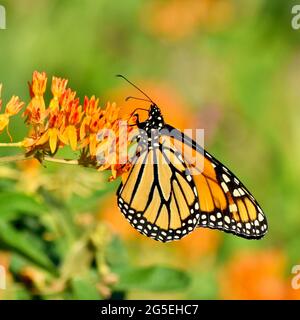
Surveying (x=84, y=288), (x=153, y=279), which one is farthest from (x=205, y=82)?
(x=84, y=288)

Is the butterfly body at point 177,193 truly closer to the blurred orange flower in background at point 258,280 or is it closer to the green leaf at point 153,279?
the green leaf at point 153,279

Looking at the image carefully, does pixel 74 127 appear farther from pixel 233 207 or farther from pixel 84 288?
pixel 233 207

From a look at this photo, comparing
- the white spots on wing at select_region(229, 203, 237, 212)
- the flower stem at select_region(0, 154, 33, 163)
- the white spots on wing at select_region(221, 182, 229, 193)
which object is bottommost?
the white spots on wing at select_region(229, 203, 237, 212)

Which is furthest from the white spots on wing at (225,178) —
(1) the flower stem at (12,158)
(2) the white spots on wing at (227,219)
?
(1) the flower stem at (12,158)

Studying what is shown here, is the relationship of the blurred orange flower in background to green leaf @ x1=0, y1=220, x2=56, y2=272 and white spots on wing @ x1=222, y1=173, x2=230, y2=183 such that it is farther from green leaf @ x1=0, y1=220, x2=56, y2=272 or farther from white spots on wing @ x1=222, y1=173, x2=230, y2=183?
green leaf @ x1=0, y1=220, x2=56, y2=272

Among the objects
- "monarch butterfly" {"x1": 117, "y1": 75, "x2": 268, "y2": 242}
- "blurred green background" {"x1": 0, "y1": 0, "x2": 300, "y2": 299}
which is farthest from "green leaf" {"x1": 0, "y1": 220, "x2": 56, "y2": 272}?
"blurred green background" {"x1": 0, "y1": 0, "x2": 300, "y2": 299}

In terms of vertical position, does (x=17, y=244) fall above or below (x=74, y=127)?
below

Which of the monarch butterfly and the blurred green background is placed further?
the blurred green background
